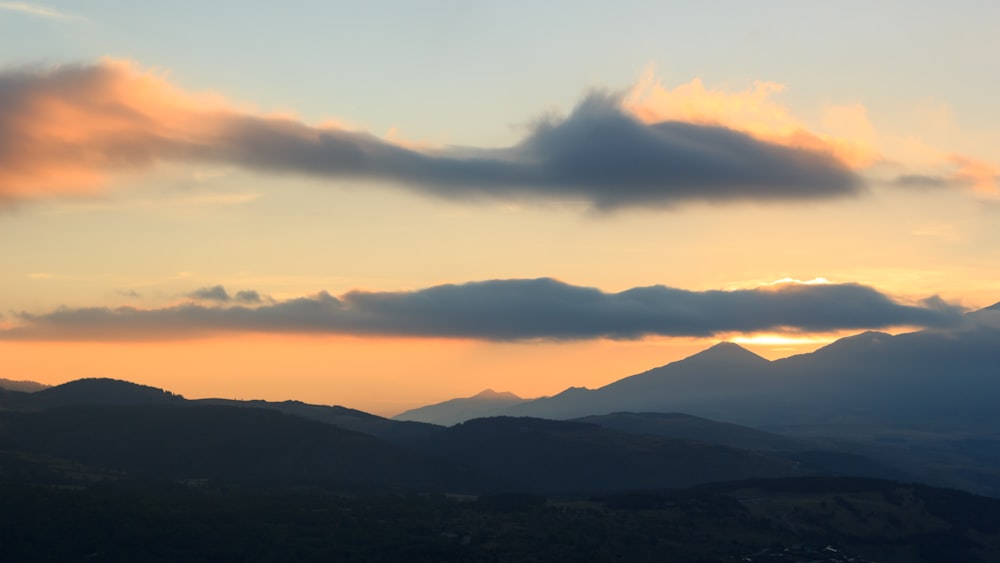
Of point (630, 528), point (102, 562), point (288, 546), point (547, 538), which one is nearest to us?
point (102, 562)

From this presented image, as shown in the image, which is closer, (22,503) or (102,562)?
(102,562)

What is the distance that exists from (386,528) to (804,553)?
220 feet

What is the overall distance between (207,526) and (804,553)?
308 ft

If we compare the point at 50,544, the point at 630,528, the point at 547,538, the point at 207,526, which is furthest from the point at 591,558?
the point at 50,544

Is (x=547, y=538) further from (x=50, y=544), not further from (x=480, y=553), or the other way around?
(x=50, y=544)

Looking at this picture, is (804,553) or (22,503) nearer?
(22,503)

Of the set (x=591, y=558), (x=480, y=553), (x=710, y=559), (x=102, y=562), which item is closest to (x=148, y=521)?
(x=102, y=562)

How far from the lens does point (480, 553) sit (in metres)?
169

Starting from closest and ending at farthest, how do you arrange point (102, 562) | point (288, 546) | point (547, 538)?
point (102, 562) → point (288, 546) → point (547, 538)

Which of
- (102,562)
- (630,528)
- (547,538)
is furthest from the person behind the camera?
(630,528)

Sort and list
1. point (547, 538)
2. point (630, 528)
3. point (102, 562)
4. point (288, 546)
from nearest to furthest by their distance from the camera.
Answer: point (102, 562), point (288, 546), point (547, 538), point (630, 528)

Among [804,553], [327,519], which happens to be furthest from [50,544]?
[804,553]

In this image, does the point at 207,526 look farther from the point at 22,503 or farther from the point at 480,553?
the point at 480,553

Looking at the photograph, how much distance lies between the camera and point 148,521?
180 metres
